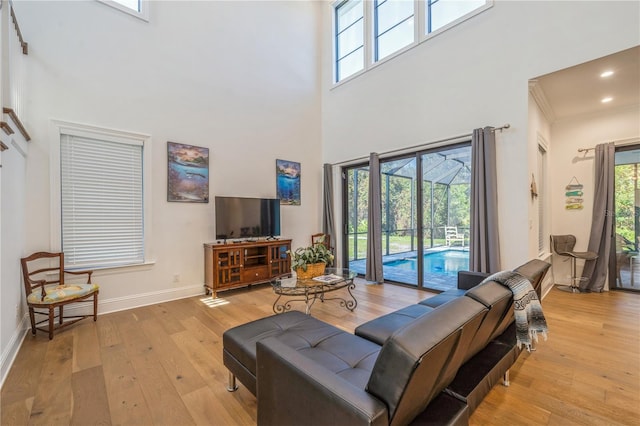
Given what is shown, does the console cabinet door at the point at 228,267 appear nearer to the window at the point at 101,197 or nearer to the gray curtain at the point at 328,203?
the window at the point at 101,197

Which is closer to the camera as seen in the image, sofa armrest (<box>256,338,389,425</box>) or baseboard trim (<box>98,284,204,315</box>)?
sofa armrest (<box>256,338,389,425</box>)

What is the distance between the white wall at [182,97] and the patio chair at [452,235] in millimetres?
2620

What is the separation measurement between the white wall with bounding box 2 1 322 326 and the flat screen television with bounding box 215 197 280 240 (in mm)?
248

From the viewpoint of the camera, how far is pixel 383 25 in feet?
17.1

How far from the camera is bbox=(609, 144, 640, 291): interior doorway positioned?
13.5 feet

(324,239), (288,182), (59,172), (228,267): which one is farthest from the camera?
(324,239)

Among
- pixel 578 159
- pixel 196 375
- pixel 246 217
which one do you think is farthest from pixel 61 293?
pixel 578 159

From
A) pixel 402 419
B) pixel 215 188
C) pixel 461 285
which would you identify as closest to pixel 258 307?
pixel 215 188

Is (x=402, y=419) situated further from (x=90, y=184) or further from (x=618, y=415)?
(x=90, y=184)

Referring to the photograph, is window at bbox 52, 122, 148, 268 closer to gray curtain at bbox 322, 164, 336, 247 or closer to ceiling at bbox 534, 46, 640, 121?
gray curtain at bbox 322, 164, 336, 247

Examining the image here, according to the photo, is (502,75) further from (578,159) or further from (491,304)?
(491,304)

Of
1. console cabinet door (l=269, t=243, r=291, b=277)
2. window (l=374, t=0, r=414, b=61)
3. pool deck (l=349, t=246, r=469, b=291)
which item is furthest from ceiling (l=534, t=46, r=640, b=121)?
console cabinet door (l=269, t=243, r=291, b=277)

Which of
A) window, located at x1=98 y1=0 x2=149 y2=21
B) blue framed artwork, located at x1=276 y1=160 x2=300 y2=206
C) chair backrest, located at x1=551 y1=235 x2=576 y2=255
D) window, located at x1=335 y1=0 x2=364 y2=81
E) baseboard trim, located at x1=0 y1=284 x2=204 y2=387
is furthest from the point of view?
window, located at x1=335 y1=0 x2=364 y2=81

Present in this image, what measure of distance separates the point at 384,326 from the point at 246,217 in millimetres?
3239
